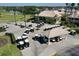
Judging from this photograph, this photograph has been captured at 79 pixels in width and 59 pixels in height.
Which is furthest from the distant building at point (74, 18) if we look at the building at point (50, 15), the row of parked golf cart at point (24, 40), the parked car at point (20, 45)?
the parked car at point (20, 45)

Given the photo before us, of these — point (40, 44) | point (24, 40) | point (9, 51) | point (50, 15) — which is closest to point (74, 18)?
point (50, 15)

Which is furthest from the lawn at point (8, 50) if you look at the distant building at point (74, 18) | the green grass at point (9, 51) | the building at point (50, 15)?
the distant building at point (74, 18)

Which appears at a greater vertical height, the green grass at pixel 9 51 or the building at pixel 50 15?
the building at pixel 50 15

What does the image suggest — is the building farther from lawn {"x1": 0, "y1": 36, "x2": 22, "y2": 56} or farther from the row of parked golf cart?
lawn {"x1": 0, "y1": 36, "x2": 22, "y2": 56}

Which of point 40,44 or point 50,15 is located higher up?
point 50,15

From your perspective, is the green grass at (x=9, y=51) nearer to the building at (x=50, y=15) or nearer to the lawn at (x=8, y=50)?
the lawn at (x=8, y=50)

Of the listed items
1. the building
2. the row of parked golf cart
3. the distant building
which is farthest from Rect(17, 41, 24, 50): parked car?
the distant building

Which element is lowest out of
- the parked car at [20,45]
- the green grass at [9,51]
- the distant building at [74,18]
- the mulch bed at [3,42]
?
the green grass at [9,51]

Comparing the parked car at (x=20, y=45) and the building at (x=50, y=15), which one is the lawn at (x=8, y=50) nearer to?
the parked car at (x=20, y=45)

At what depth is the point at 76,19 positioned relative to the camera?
3912mm

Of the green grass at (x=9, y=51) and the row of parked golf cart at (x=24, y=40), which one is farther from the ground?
the row of parked golf cart at (x=24, y=40)

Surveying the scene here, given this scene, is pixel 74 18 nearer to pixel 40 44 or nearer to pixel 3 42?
pixel 40 44

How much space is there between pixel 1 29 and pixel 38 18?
1.60ft

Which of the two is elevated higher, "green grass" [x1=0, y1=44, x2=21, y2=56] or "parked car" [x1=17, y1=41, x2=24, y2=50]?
"parked car" [x1=17, y1=41, x2=24, y2=50]
